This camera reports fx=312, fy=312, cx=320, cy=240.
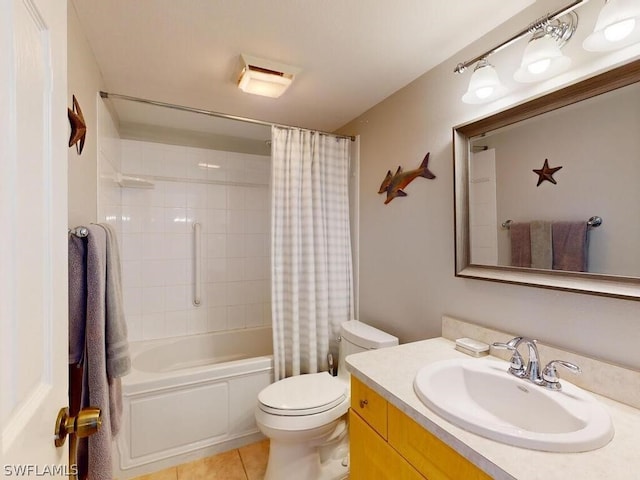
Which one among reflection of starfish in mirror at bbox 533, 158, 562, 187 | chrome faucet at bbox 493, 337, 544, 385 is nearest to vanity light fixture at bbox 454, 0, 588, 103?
reflection of starfish in mirror at bbox 533, 158, 562, 187

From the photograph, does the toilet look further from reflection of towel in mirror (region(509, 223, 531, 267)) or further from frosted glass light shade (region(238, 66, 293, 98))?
frosted glass light shade (region(238, 66, 293, 98))

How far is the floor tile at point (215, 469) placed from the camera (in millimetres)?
1826

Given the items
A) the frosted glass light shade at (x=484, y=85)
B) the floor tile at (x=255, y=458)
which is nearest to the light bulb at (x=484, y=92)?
the frosted glass light shade at (x=484, y=85)

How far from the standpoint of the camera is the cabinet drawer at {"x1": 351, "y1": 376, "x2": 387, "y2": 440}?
110 centimetres

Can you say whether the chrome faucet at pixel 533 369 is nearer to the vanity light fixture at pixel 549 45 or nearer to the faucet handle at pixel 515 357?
the faucet handle at pixel 515 357

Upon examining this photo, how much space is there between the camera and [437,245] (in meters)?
1.68

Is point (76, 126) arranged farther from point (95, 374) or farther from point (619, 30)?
point (619, 30)

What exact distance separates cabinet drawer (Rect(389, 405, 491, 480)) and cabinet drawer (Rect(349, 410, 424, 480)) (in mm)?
35

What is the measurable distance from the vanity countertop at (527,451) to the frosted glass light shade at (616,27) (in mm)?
1128

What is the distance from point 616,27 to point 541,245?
2.35ft

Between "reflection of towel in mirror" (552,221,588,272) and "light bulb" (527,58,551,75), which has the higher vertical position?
"light bulb" (527,58,551,75)
